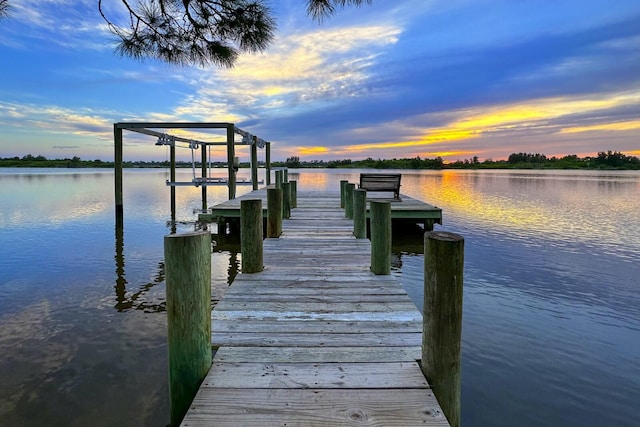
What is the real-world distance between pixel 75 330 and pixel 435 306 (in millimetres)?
5035

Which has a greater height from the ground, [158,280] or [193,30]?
[193,30]

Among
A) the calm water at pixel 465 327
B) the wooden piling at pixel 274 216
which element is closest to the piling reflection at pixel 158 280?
the calm water at pixel 465 327

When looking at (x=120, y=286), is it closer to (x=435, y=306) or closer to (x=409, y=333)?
(x=409, y=333)

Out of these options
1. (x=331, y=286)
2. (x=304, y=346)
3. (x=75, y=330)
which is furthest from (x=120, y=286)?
(x=304, y=346)

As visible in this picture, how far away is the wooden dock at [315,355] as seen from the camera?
6.72 feet

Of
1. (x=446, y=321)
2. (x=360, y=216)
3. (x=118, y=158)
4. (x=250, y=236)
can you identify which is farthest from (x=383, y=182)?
(x=446, y=321)

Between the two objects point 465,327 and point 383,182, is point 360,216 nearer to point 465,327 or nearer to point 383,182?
point 465,327

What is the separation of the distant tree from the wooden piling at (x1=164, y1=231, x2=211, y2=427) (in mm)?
3826

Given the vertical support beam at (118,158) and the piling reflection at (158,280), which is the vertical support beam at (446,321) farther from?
the vertical support beam at (118,158)

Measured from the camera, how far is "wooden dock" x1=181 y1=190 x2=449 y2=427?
2049 millimetres

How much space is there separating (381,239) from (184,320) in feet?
9.17

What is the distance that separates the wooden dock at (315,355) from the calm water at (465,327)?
1.16m

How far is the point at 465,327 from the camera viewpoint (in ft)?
17.2

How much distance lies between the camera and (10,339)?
482 centimetres
